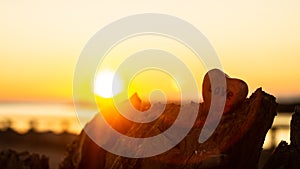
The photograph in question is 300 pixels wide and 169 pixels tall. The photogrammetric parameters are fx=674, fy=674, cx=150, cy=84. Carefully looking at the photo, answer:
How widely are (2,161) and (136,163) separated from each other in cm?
208

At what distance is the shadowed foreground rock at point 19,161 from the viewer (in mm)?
8469

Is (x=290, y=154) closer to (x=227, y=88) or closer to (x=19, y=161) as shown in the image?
(x=227, y=88)

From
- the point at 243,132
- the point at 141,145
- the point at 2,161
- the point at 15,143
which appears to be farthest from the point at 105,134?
the point at 15,143

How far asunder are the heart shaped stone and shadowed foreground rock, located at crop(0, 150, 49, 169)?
2.61 meters

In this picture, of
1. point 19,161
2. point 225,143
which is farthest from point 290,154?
point 19,161

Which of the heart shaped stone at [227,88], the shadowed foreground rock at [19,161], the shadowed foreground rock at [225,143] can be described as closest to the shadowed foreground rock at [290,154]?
the shadowed foreground rock at [225,143]

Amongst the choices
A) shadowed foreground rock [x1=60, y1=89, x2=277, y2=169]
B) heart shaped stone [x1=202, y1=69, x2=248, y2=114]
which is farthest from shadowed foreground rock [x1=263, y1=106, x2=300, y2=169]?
heart shaped stone [x1=202, y1=69, x2=248, y2=114]

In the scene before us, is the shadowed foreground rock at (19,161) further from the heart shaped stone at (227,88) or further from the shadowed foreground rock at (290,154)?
the shadowed foreground rock at (290,154)

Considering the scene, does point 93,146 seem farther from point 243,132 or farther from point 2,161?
point 243,132

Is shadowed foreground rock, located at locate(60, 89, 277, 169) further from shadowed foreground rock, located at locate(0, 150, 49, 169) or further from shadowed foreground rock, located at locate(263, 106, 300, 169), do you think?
shadowed foreground rock, located at locate(0, 150, 49, 169)

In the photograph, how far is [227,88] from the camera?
731cm

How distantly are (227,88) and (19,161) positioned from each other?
2.90 m

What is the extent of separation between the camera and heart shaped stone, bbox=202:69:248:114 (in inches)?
287

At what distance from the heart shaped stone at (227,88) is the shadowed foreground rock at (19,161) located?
2.61 meters
